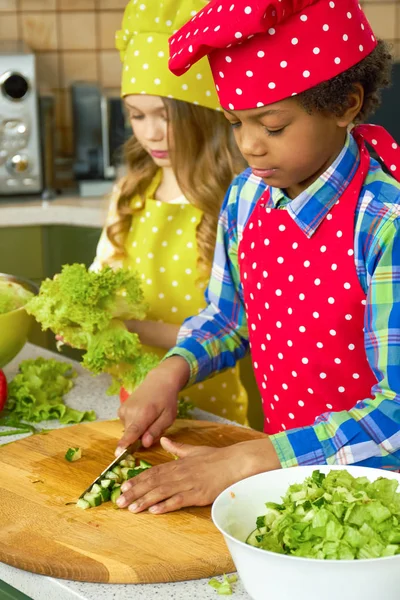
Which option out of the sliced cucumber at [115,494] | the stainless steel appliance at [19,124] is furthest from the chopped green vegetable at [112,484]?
the stainless steel appliance at [19,124]

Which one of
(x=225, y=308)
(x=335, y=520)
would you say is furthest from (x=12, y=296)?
(x=335, y=520)

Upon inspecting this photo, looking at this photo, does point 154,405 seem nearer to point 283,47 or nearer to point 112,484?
point 112,484

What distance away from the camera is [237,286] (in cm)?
152

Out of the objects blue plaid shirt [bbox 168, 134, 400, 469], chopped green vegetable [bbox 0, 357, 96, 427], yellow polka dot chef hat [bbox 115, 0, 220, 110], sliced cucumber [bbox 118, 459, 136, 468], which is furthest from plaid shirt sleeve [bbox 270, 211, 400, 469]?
yellow polka dot chef hat [bbox 115, 0, 220, 110]

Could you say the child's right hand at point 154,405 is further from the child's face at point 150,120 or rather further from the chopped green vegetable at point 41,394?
the child's face at point 150,120

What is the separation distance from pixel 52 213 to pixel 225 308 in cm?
161

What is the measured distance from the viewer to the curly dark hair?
45.0 inches

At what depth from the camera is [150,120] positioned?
1789mm

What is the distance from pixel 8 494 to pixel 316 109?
623mm

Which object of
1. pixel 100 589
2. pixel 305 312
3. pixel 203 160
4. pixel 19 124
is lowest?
pixel 100 589

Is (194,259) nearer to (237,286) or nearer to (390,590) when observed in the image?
(237,286)

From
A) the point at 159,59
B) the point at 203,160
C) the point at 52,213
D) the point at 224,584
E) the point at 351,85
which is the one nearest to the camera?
the point at 224,584

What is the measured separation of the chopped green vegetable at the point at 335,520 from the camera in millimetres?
822

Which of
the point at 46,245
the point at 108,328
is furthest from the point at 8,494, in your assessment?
the point at 46,245
